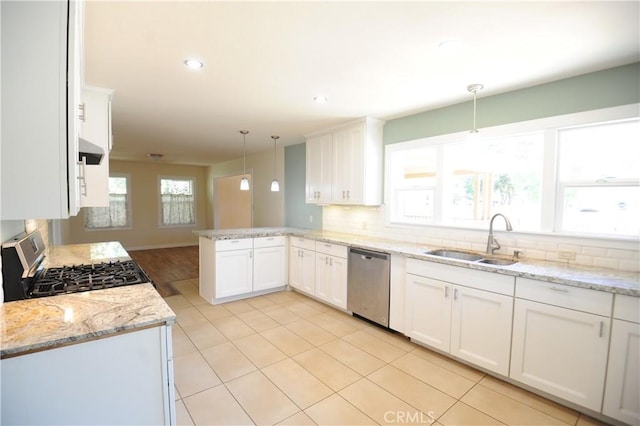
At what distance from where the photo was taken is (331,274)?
3.79m

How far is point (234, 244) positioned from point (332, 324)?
1643mm

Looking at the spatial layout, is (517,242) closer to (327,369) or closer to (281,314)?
(327,369)

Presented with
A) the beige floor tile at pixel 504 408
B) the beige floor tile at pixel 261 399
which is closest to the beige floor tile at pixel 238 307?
the beige floor tile at pixel 261 399

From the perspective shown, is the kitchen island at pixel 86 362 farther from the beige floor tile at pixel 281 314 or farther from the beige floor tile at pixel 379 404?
the beige floor tile at pixel 281 314

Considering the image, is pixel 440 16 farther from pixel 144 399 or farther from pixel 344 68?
pixel 144 399

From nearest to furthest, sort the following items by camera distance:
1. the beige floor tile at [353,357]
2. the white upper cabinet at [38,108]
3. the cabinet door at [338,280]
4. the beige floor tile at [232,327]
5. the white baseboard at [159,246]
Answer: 1. the white upper cabinet at [38,108]
2. the beige floor tile at [353,357]
3. the beige floor tile at [232,327]
4. the cabinet door at [338,280]
5. the white baseboard at [159,246]

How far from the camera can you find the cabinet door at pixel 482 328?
2.27 meters

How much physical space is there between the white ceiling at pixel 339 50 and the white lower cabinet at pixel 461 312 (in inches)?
63.0

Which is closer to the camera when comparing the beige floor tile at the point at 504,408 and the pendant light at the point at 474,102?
the beige floor tile at the point at 504,408

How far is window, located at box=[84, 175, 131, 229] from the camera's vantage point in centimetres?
755

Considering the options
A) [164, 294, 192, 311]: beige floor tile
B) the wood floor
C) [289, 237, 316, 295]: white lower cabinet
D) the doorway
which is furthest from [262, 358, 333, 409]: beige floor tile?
the doorway

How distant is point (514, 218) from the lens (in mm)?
2789

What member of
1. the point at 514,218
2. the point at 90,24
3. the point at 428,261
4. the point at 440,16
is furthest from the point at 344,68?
the point at 514,218

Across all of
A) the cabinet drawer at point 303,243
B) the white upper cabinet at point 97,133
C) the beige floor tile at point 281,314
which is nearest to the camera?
the white upper cabinet at point 97,133
